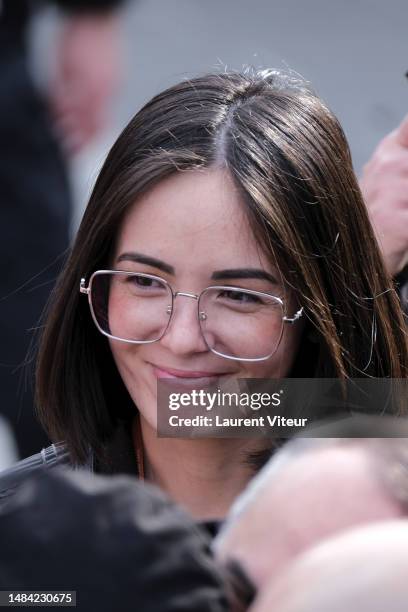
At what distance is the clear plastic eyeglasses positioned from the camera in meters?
1.53

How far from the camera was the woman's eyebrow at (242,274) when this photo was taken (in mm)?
1527

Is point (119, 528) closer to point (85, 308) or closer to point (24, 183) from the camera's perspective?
point (85, 308)

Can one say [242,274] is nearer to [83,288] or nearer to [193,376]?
[193,376]

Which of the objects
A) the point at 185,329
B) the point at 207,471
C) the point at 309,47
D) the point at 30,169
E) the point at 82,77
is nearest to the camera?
the point at 185,329

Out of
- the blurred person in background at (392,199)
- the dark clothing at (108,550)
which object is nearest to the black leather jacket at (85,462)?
the blurred person in background at (392,199)

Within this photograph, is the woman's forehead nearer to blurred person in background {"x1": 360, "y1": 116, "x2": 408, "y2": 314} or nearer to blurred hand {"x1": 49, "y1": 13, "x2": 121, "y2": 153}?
blurred person in background {"x1": 360, "y1": 116, "x2": 408, "y2": 314}

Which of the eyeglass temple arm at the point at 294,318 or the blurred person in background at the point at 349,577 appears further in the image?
the eyeglass temple arm at the point at 294,318

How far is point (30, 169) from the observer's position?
2936mm

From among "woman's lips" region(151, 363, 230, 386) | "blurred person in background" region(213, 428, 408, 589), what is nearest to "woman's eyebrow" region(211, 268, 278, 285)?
"woman's lips" region(151, 363, 230, 386)

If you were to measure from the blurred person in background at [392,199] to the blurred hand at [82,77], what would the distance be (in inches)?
48.3

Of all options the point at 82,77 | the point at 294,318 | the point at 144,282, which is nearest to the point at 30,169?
the point at 82,77

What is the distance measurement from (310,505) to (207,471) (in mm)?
974

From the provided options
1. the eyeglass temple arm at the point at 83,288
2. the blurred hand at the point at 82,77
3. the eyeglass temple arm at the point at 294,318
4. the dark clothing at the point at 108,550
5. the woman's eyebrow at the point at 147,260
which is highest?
the blurred hand at the point at 82,77

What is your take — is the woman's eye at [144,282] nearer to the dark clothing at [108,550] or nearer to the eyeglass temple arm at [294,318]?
the eyeglass temple arm at [294,318]
